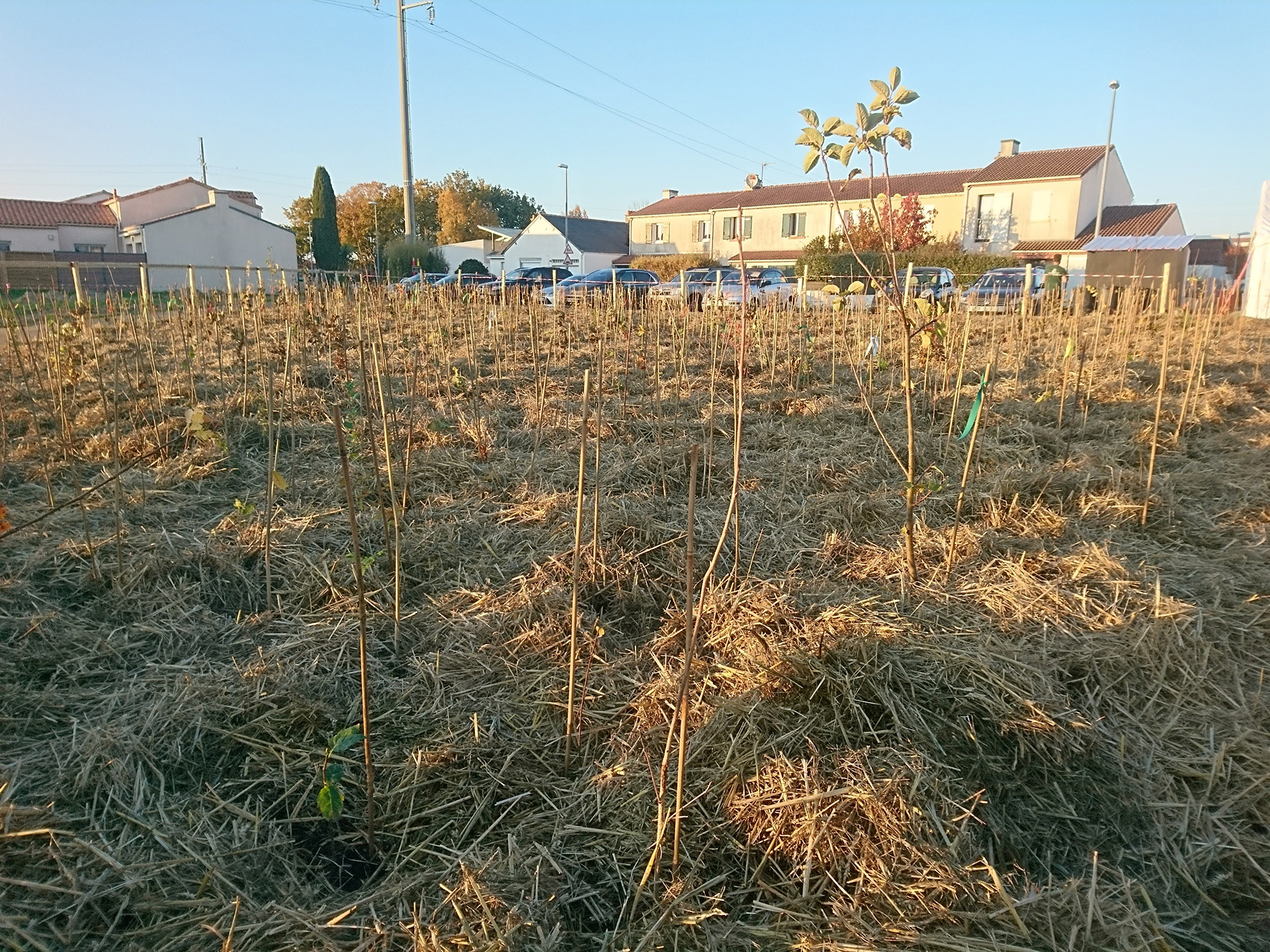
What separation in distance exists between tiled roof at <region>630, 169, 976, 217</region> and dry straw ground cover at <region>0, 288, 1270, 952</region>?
25127mm

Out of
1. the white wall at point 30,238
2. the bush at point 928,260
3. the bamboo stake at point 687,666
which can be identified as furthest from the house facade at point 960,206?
the white wall at point 30,238

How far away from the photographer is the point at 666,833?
5.06ft

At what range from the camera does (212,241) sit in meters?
28.6

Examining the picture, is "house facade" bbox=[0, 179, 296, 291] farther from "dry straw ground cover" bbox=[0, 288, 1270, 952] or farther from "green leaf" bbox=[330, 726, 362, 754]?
"green leaf" bbox=[330, 726, 362, 754]

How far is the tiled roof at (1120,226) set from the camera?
967 inches

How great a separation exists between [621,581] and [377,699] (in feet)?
2.89

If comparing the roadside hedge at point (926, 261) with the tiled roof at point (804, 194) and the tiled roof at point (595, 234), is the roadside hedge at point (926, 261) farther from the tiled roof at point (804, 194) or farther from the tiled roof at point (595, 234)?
the tiled roof at point (595, 234)

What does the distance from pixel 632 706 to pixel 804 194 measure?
3383 centimetres

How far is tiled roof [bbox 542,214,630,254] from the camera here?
3684cm

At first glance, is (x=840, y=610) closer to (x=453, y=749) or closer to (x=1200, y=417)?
(x=453, y=749)

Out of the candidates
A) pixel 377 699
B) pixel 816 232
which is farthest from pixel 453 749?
pixel 816 232

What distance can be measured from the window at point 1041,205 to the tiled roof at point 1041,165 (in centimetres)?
56

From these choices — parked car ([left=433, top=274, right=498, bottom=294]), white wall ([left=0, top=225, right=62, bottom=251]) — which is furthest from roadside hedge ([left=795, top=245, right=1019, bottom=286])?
white wall ([left=0, top=225, right=62, bottom=251])

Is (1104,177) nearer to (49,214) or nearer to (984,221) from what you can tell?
(984,221)
